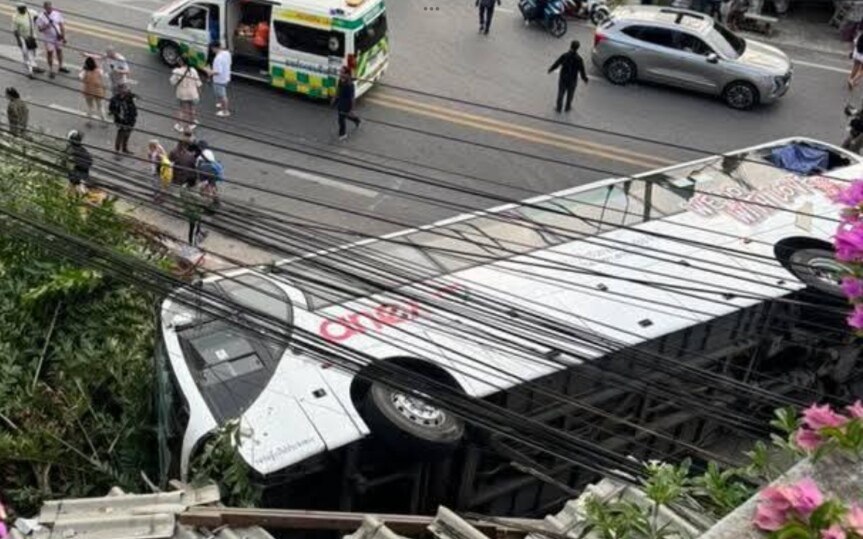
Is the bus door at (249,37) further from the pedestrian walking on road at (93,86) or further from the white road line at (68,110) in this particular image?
the white road line at (68,110)

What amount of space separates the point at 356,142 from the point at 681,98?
19.9 ft

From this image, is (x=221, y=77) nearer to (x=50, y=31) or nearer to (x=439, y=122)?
(x=50, y=31)

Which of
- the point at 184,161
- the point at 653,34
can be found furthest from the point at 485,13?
the point at 184,161

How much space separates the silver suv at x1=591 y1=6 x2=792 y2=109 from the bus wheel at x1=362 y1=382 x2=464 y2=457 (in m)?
11.8

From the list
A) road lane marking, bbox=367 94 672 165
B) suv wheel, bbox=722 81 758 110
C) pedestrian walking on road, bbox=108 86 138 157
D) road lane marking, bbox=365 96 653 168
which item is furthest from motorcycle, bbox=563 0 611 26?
pedestrian walking on road, bbox=108 86 138 157

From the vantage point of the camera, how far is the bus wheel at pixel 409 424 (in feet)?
24.3

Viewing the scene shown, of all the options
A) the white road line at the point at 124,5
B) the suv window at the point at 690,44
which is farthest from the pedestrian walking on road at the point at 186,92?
the suv window at the point at 690,44

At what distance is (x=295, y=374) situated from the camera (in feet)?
26.3

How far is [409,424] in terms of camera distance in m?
7.46

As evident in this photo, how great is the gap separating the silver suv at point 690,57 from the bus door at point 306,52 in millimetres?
5009

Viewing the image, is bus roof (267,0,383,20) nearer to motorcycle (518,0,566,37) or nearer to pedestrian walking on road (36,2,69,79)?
pedestrian walking on road (36,2,69,79)

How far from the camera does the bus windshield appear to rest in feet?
52.5

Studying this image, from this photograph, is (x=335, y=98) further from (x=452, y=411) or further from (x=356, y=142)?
(x=452, y=411)

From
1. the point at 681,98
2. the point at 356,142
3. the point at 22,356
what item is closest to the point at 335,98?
the point at 356,142
